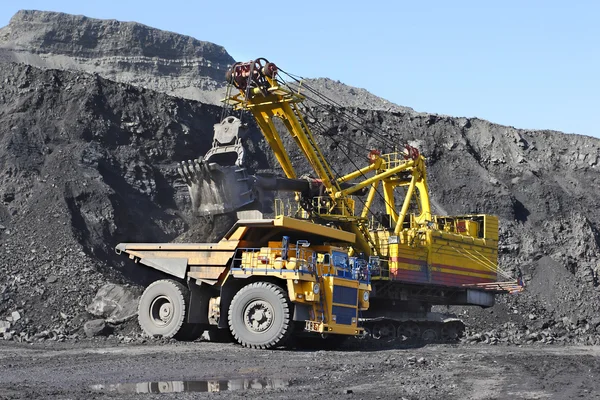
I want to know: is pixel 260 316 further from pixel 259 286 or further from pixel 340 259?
pixel 340 259

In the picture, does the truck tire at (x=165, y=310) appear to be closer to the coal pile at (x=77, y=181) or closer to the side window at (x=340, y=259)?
the coal pile at (x=77, y=181)

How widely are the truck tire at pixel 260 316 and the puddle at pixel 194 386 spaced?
4950mm

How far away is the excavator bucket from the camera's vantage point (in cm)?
2595

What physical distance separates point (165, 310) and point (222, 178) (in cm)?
478

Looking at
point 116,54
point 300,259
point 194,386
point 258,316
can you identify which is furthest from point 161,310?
point 116,54

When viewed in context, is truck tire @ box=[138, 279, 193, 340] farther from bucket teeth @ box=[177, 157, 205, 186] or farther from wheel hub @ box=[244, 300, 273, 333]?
bucket teeth @ box=[177, 157, 205, 186]

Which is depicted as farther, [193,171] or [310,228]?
[193,171]

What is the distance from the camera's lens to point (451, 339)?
29.5 metres

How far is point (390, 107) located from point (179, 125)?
107 ft

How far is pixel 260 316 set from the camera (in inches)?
830

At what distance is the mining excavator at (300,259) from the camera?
21.1m

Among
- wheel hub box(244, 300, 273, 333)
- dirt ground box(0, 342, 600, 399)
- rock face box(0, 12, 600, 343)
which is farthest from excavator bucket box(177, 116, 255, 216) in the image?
wheel hub box(244, 300, 273, 333)

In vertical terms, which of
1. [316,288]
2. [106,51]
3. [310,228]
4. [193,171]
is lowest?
[316,288]

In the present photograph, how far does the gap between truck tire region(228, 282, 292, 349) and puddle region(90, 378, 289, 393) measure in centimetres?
495
